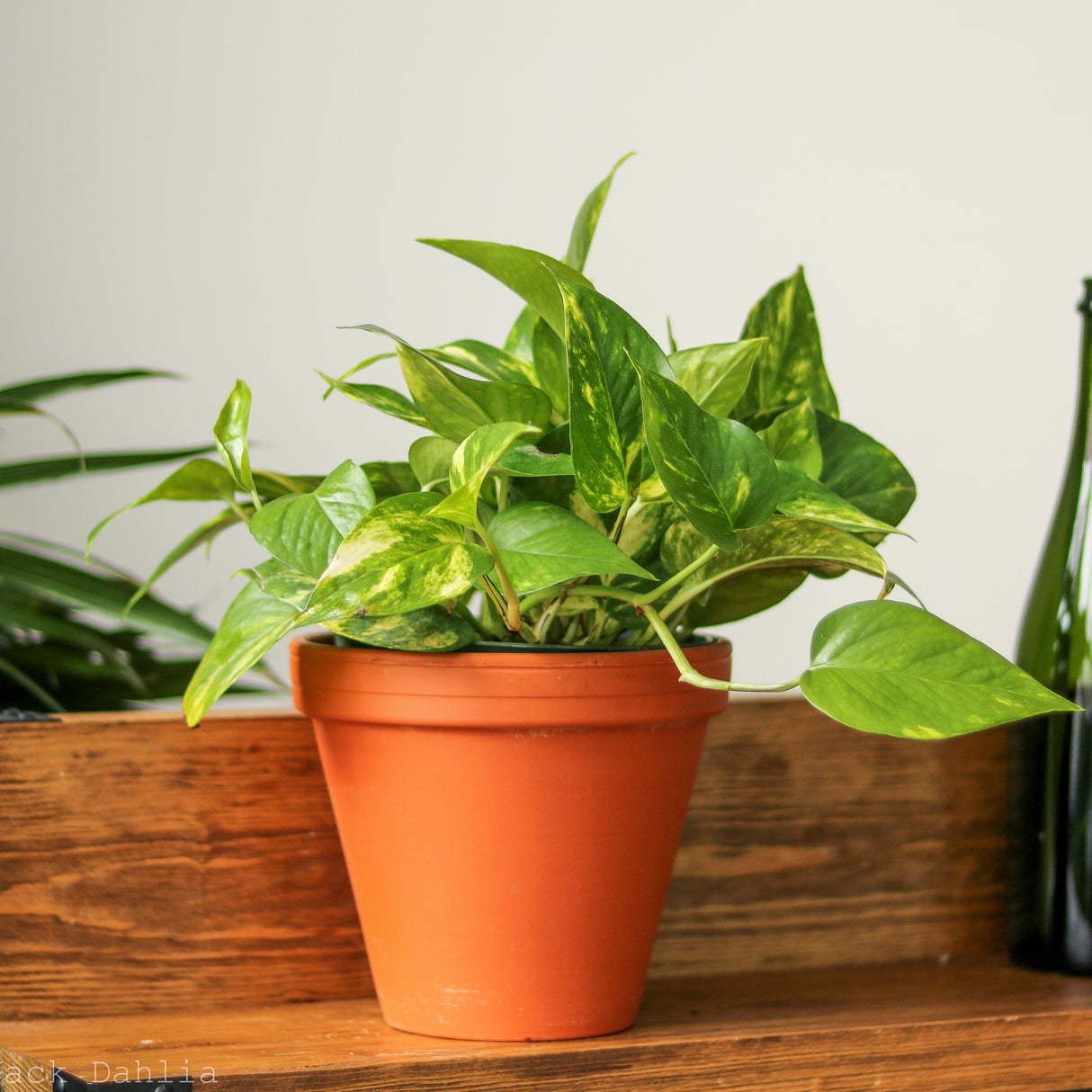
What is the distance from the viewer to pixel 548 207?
138 cm

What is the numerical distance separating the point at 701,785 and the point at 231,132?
1022 mm

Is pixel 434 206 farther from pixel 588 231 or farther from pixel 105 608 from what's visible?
pixel 588 231

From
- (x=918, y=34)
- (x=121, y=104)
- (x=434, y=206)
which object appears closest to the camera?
(x=121, y=104)

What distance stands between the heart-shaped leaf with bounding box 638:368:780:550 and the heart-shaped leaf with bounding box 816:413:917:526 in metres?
0.14

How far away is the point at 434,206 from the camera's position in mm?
1344

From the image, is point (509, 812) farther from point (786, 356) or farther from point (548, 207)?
point (548, 207)

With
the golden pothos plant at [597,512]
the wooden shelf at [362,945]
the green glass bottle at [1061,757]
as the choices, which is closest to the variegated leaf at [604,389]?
the golden pothos plant at [597,512]

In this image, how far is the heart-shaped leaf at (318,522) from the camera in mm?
454

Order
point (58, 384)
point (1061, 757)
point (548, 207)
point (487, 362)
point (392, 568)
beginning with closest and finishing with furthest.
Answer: point (392, 568) < point (487, 362) < point (1061, 757) < point (58, 384) < point (548, 207)

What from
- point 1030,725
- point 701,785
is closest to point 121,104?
point 701,785

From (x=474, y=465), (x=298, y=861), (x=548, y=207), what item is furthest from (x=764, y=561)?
(x=548, y=207)

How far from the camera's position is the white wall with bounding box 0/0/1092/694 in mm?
1245

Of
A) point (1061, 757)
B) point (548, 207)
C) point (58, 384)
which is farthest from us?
point (548, 207)

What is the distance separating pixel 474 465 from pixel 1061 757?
50 cm
